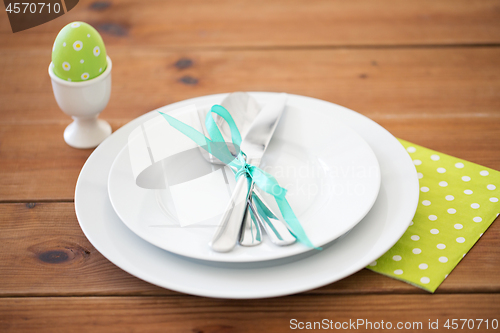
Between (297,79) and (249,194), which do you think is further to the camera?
(297,79)

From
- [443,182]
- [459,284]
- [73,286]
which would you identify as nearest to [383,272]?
[459,284]

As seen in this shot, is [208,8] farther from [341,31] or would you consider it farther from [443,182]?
[443,182]

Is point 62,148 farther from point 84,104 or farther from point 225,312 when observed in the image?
point 225,312

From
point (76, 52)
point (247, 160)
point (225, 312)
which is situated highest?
point (76, 52)

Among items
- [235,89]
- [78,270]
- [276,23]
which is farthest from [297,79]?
[78,270]

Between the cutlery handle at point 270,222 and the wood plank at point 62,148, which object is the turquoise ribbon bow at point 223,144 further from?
the wood plank at point 62,148

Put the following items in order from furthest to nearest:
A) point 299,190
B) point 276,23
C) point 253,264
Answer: point 276,23
point 299,190
point 253,264

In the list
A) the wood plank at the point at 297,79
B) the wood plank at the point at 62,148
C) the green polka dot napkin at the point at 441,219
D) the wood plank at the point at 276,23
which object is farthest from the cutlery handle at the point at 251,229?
the wood plank at the point at 276,23

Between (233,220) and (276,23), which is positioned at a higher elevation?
→ (276,23)
